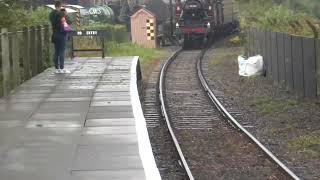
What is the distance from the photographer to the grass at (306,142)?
1062 centimetres

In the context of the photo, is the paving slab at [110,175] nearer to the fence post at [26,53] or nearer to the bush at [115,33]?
the fence post at [26,53]

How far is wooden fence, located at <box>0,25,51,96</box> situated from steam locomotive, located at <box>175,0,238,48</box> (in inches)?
719

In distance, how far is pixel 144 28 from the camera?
39.2m

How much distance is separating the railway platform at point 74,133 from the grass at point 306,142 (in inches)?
101

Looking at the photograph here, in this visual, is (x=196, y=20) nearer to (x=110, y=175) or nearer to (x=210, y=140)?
(x=210, y=140)

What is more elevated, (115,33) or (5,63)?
(115,33)

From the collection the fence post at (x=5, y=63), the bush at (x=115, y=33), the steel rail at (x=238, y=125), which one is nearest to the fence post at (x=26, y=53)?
the fence post at (x=5, y=63)

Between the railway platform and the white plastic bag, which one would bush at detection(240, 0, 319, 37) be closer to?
the white plastic bag

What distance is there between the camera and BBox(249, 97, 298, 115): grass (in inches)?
575

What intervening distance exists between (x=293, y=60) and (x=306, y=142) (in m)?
6.37

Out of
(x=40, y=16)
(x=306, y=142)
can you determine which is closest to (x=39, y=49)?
(x=40, y=16)

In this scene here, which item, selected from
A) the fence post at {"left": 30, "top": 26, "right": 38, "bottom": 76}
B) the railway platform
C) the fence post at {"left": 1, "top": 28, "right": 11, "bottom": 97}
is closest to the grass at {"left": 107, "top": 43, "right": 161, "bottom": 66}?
the fence post at {"left": 30, "top": 26, "right": 38, "bottom": 76}

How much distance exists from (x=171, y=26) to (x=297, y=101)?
85.3ft

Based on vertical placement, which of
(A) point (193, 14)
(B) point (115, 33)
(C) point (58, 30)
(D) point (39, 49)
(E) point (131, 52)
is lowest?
(E) point (131, 52)
